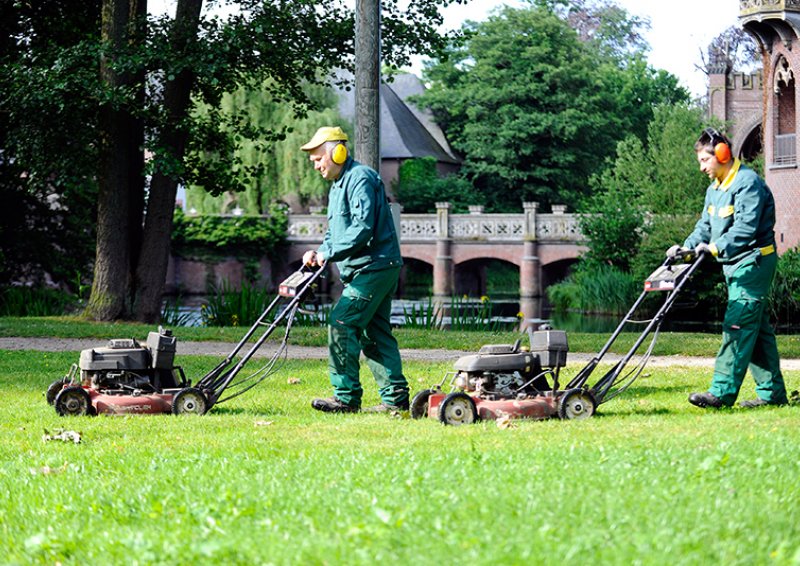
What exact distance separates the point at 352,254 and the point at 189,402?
159 cm

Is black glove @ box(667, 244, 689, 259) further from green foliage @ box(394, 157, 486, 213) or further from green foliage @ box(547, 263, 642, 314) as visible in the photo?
green foliage @ box(394, 157, 486, 213)

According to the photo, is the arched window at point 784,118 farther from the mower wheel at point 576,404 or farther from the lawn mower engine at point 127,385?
the lawn mower engine at point 127,385

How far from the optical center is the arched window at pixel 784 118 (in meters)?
39.3

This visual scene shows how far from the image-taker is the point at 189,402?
921 centimetres

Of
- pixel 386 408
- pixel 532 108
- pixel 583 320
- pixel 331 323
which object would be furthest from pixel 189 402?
pixel 532 108

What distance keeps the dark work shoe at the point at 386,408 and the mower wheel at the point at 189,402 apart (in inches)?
46.6

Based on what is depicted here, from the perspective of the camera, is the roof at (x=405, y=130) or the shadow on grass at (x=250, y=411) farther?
the roof at (x=405, y=130)

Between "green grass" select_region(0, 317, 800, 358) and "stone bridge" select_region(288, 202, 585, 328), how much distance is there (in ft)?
103

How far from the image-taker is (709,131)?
9180 mm

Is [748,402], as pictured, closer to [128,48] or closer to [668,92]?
[128,48]

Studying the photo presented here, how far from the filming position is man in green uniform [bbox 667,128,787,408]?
891 cm

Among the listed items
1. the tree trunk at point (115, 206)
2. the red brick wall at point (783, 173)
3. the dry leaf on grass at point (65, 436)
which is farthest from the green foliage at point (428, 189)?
the dry leaf on grass at point (65, 436)

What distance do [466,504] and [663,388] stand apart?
613 centimetres

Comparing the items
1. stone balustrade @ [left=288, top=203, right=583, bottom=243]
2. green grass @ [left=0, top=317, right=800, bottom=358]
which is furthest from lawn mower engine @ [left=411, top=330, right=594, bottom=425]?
stone balustrade @ [left=288, top=203, right=583, bottom=243]
